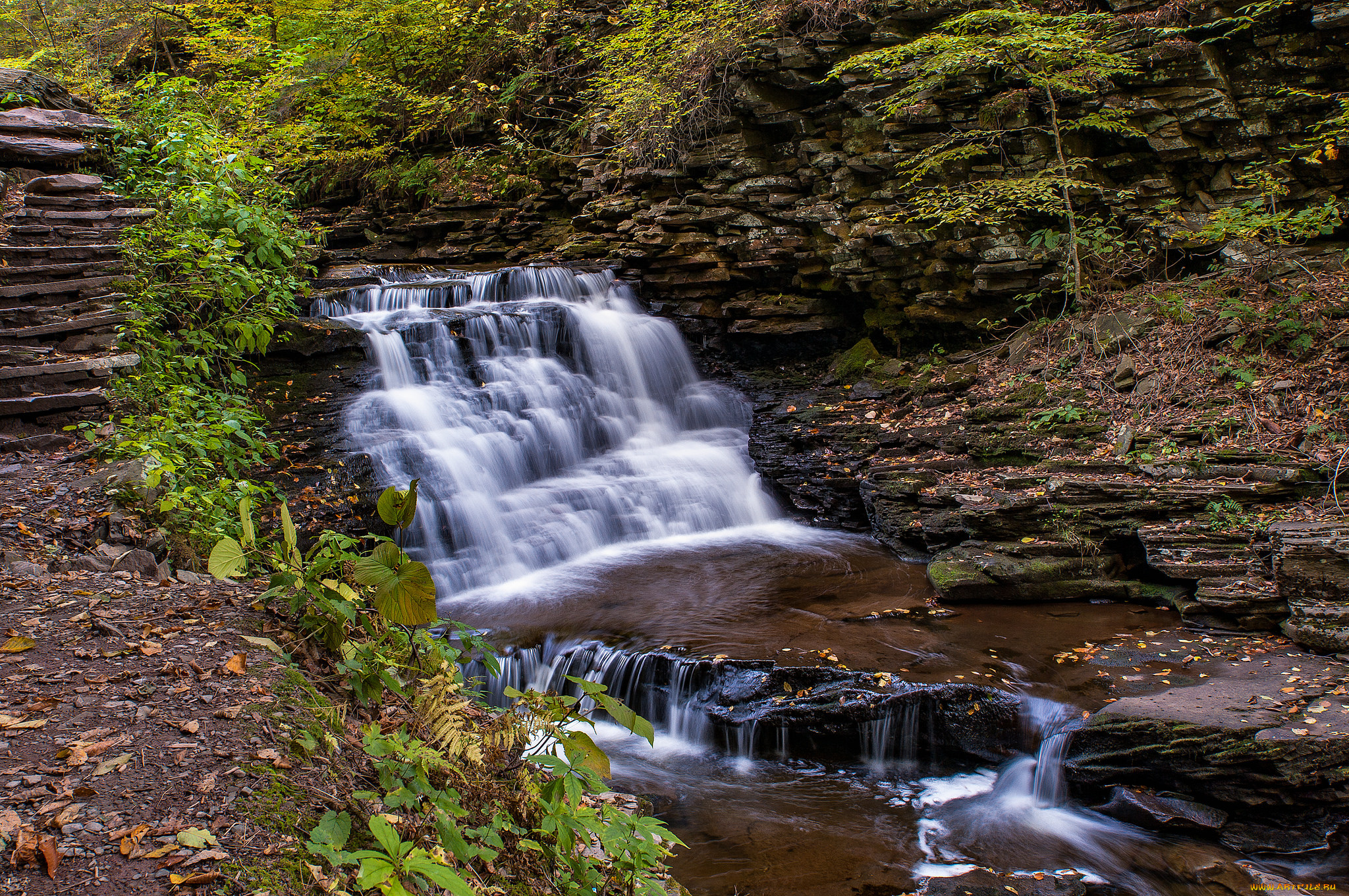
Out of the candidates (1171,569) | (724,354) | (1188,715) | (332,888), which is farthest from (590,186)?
(332,888)

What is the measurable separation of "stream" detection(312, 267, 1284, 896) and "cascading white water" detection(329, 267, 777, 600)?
3 cm

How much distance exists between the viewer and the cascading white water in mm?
8133

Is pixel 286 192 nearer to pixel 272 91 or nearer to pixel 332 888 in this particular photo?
pixel 272 91

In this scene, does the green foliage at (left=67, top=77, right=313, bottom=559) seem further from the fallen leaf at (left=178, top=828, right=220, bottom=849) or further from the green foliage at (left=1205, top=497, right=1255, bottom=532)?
the green foliage at (left=1205, top=497, right=1255, bottom=532)

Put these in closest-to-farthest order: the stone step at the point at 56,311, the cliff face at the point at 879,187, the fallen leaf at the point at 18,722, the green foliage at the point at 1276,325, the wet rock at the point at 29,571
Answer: the fallen leaf at the point at 18,722
the wet rock at the point at 29,571
the stone step at the point at 56,311
the green foliage at the point at 1276,325
the cliff face at the point at 879,187

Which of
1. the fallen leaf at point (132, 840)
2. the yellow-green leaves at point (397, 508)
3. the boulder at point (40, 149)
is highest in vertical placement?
the boulder at point (40, 149)

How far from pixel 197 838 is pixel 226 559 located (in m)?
1.09

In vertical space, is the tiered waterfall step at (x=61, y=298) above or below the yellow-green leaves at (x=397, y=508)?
above

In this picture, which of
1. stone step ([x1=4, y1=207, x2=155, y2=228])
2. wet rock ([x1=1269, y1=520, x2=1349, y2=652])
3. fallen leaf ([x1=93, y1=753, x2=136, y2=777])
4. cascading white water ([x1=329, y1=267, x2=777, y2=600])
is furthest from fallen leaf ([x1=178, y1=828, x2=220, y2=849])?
stone step ([x1=4, y1=207, x2=155, y2=228])

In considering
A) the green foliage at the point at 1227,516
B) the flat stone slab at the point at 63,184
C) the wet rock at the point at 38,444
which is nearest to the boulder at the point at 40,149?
the flat stone slab at the point at 63,184

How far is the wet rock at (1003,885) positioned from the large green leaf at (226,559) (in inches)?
142

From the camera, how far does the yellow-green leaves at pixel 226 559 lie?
2.64 m

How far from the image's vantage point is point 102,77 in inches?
525

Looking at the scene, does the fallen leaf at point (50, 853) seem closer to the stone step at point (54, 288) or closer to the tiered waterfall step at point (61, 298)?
the tiered waterfall step at point (61, 298)
